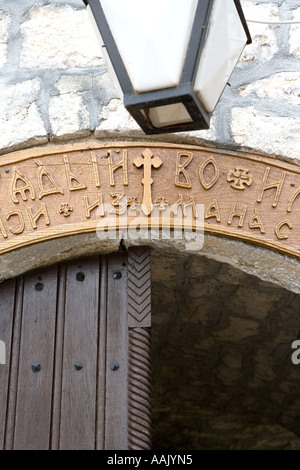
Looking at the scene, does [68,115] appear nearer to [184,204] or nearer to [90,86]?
[90,86]

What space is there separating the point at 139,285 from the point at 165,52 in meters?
0.76

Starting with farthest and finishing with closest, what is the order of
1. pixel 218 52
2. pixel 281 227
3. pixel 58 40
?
1. pixel 58 40
2. pixel 281 227
3. pixel 218 52

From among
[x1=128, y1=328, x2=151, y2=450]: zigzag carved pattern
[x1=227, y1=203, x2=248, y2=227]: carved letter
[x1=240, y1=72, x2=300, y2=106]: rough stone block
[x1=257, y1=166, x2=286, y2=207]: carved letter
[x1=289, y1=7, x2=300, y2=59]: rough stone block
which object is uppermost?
[x1=289, y1=7, x2=300, y2=59]: rough stone block

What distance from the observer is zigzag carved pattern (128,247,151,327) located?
2.17m

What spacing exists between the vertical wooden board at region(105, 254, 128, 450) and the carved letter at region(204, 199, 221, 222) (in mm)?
284

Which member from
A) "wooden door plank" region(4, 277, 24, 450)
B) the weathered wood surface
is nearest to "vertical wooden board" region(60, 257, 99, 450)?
the weathered wood surface

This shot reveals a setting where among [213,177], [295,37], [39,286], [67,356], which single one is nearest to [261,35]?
[295,37]

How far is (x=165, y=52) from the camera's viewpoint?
64.0 inches

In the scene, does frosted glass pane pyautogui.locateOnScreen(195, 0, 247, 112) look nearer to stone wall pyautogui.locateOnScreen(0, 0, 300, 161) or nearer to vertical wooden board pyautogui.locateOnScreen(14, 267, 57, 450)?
stone wall pyautogui.locateOnScreen(0, 0, 300, 161)

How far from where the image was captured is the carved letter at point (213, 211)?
209cm

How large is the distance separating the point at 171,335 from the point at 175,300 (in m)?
0.27

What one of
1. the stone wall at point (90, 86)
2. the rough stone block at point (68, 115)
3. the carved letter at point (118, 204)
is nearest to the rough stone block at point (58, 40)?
the stone wall at point (90, 86)

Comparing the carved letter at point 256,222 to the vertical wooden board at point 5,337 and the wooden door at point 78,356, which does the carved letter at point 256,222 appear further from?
the vertical wooden board at point 5,337

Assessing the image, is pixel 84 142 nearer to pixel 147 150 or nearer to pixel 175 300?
pixel 147 150
